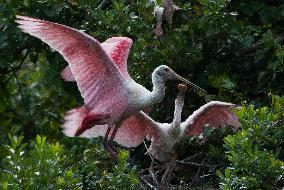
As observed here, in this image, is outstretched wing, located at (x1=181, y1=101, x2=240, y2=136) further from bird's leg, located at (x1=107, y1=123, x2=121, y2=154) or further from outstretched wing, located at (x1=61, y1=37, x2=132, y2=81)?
outstretched wing, located at (x1=61, y1=37, x2=132, y2=81)

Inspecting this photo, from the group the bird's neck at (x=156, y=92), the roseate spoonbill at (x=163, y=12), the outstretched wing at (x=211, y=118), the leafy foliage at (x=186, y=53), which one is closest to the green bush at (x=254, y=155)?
the leafy foliage at (x=186, y=53)

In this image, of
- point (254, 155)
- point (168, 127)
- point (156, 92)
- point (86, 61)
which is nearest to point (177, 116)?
point (168, 127)

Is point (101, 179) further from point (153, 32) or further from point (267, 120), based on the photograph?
point (153, 32)

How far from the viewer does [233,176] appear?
6562mm

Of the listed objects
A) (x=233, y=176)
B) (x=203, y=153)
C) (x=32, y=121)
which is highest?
(x=233, y=176)

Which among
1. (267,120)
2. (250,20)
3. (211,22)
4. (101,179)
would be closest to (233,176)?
(267,120)

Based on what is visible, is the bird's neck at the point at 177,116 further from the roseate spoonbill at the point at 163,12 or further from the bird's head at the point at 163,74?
the roseate spoonbill at the point at 163,12

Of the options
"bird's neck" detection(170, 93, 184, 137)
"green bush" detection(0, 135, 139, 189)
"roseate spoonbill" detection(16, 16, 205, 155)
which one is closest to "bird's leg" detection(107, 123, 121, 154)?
"roseate spoonbill" detection(16, 16, 205, 155)

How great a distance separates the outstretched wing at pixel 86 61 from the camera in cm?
733

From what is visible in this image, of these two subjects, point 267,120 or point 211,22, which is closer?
point 267,120

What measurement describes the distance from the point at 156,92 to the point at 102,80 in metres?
0.36

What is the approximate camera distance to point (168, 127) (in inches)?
313

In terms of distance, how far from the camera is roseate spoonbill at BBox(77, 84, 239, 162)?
792 cm

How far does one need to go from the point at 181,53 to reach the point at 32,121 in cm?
227
